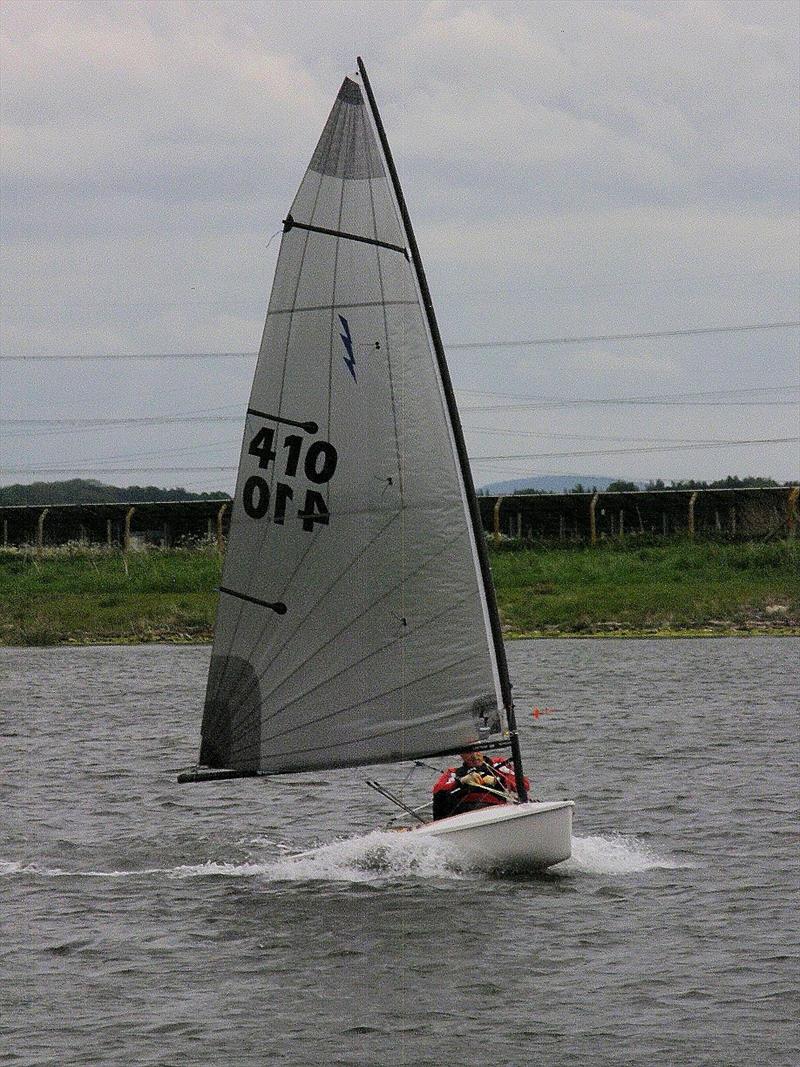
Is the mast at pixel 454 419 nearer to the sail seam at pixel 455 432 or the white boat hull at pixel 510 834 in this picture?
the sail seam at pixel 455 432

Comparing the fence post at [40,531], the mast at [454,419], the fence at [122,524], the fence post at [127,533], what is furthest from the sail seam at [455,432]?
the fence post at [40,531]

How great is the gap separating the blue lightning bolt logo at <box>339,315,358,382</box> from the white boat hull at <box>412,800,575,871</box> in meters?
5.76

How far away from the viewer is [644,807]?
2902 centimetres

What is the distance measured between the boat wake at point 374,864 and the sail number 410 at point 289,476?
4.56 metres

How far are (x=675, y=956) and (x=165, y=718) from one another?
87.4 ft

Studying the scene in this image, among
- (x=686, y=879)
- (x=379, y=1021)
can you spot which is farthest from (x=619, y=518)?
(x=379, y=1021)

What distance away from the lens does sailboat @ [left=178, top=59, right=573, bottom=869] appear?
20734 millimetres

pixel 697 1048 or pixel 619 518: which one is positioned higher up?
pixel 619 518

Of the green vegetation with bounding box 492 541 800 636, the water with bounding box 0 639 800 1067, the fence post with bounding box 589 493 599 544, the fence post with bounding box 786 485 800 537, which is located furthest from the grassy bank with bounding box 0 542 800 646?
the water with bounding box 0 639 800 1067

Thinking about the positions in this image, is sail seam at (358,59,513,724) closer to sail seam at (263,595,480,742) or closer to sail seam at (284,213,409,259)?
sail seam at (284,213,409,259)

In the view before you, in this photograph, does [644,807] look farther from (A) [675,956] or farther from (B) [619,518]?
(B) [619,518]

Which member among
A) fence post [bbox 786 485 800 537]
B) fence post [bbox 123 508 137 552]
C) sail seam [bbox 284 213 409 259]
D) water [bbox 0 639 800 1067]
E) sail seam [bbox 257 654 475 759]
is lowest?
water [bbox 0 639 800 1067]

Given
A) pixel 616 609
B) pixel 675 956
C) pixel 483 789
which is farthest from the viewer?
pixel 616 609

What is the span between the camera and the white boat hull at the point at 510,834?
71.7 ft
